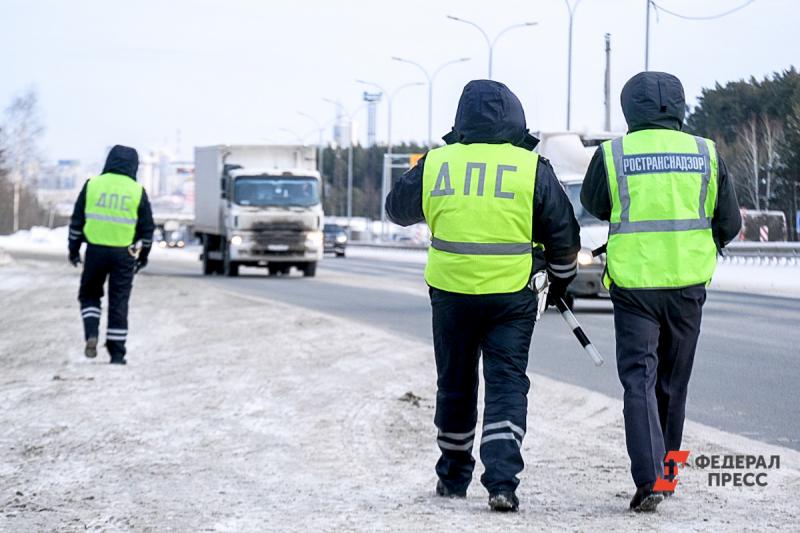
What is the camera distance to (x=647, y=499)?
6.29m

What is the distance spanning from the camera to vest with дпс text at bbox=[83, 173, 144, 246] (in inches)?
516

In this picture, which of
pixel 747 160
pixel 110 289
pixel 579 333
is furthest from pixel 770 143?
pixel 579 333

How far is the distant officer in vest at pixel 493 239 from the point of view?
21.6ft

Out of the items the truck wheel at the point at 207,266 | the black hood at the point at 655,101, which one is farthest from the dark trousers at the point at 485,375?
the truck wheel at the point at 207,266

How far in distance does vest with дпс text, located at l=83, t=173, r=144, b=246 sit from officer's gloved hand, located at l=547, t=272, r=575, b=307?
22.7ft

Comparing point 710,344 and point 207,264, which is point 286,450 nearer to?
point 710,344

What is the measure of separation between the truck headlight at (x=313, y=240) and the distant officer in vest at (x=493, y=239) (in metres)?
28.7

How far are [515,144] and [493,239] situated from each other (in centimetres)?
43

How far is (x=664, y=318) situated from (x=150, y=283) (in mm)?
24584

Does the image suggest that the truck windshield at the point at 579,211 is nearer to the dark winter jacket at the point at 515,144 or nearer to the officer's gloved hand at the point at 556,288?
the officer's gloved hand at the point at 556,288

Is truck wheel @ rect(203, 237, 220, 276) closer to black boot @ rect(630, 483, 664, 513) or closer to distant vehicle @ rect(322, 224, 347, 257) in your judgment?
distant vehicle @ rect(322, 224, 347, 257)

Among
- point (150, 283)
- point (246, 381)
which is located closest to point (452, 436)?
point (246, 381)

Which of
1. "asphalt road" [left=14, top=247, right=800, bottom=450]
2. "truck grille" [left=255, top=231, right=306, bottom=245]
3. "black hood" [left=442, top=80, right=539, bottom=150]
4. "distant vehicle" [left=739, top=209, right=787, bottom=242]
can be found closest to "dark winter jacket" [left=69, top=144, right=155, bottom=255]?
"asphalt road" [left=14, top=247, right=800, bottom=450]
